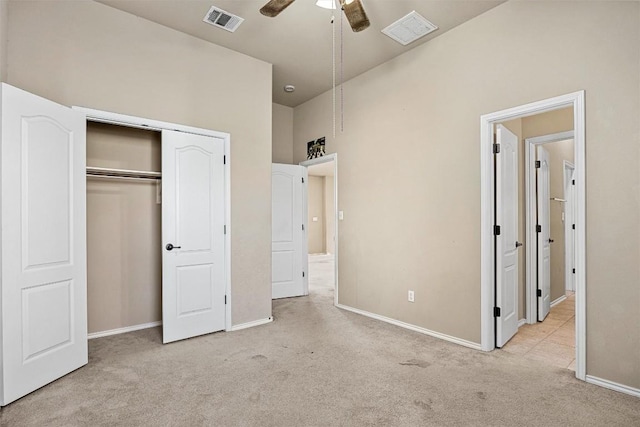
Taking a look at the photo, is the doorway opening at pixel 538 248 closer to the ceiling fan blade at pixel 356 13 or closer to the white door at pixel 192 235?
the ceiling fan blade at pixel 356 13

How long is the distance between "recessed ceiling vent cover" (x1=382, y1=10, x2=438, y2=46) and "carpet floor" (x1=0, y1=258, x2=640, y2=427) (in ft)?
10.1

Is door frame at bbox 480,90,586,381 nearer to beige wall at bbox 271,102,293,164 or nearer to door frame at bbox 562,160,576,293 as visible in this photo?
door frame at bbox 562,160,576,293

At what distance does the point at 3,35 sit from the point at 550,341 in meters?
5.39

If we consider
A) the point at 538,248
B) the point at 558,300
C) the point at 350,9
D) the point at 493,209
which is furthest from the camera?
the point at 558,300

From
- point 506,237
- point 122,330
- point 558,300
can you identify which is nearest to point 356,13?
point 506,237

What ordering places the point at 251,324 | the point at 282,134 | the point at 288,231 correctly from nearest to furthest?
the point at 251,324, the point at 288,231, the point at 282,134

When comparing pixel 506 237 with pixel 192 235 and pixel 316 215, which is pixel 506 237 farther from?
pixel 316 215

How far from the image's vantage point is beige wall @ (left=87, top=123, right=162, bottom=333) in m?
3.50

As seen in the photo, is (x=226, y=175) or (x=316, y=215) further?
(x=316, y=215)

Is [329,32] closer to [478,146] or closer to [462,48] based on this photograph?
[462,48]

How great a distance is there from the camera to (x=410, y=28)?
3.33m

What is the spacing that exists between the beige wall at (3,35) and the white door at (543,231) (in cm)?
518

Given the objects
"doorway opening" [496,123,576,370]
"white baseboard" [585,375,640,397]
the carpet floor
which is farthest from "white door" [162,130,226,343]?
"white baseboard" [585,375,640,397]

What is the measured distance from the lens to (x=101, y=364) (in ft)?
9.30
